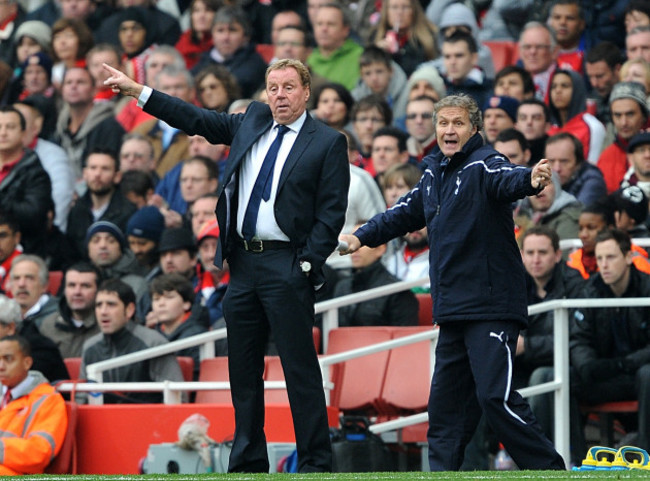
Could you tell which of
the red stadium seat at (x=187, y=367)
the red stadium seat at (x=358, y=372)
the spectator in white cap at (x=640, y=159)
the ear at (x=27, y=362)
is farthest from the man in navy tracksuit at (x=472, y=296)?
the spectator in white cap at (x=640, y=159)

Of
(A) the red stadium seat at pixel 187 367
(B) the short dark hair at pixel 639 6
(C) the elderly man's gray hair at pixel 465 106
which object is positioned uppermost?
(B) the short dark hair at pixel 639 6

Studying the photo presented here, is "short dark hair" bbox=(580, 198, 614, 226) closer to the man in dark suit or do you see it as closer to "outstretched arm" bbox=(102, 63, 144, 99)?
the man in dark suit

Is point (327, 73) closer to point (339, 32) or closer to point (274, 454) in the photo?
point (339, 32)

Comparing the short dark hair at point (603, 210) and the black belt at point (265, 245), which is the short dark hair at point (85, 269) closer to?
the short dark hair at point (603, 210)

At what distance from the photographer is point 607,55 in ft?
47.2

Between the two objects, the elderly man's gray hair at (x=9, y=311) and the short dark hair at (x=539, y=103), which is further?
the short dark hair at (x=539, y=103)

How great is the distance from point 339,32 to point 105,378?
5856 mm

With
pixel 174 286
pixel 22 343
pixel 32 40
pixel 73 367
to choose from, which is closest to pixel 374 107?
pixel 174 286

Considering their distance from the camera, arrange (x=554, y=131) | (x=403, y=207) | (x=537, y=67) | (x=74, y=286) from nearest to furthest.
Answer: (x=403, y=207) < (x=74, y=286) < (x=554, y=131) < (x=537, y=67)

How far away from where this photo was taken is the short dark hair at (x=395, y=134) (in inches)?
534

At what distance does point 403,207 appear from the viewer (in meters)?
8.75

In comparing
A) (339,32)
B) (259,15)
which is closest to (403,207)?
(339,32)

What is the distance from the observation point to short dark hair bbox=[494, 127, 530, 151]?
12.8 m

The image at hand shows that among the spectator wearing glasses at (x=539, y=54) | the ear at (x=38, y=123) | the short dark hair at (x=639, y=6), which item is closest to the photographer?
the spectator wearing glasses at (x=539, y=54)
